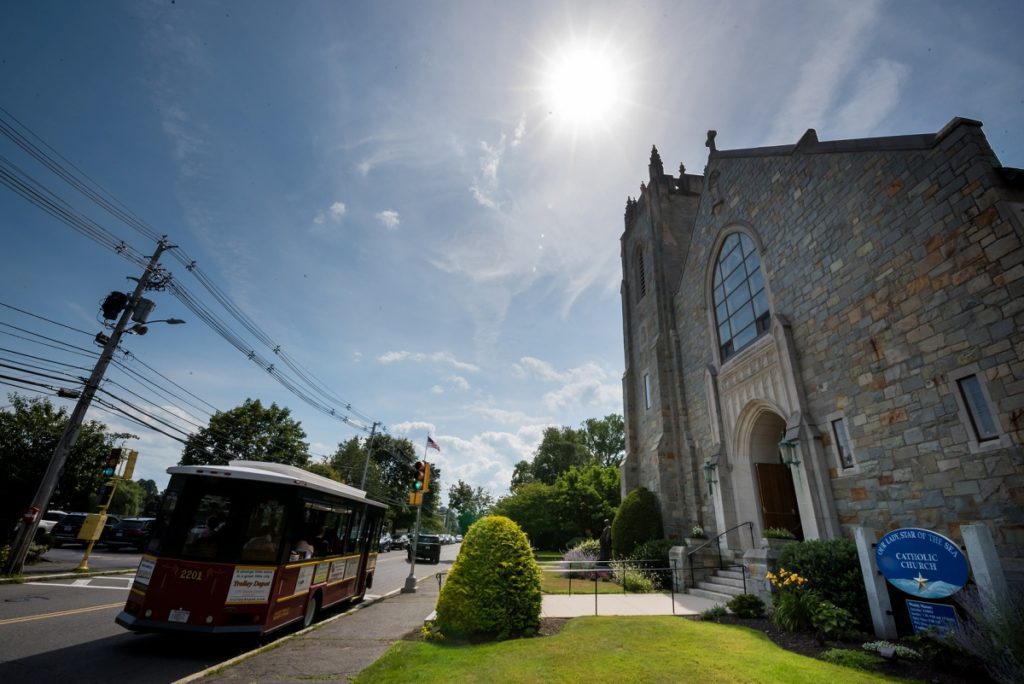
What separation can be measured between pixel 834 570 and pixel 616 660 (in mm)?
4764

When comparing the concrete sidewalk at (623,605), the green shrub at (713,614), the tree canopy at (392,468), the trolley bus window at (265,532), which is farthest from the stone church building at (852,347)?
the tree canopy at (392,468)

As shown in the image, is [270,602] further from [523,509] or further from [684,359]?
[523,509]

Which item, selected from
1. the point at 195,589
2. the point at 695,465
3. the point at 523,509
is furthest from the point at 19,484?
the point at 695,465

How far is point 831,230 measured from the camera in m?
10.2

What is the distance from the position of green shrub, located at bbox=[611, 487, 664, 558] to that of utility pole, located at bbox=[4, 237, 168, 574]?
18343 millimetres

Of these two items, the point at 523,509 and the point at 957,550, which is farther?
the point at 523,509

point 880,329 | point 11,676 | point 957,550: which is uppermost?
point 880,329

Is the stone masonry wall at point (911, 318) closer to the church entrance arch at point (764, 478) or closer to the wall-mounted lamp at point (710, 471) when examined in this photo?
the church entrance arch at point (764, 478)

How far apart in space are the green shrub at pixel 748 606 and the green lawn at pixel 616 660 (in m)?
1.43

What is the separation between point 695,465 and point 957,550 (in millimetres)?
10288

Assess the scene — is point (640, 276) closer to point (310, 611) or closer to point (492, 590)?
point (492, 590)

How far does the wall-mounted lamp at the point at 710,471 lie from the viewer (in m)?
13.5

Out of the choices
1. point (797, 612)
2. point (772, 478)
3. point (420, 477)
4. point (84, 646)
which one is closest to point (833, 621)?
point (797, 612)

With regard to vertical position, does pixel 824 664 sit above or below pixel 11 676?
above
